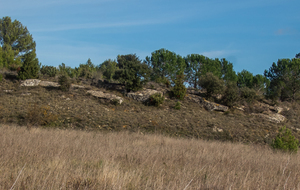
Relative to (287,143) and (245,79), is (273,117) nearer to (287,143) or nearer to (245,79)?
(287,143)

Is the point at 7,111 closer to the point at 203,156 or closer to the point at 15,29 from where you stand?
the point at 203,156

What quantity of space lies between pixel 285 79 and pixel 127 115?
34078mm

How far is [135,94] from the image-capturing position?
24078 millimetres

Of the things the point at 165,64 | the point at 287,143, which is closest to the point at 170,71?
the point at 165,64

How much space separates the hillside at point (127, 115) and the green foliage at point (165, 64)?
12.8 m

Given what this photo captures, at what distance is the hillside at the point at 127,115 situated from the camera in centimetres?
1450

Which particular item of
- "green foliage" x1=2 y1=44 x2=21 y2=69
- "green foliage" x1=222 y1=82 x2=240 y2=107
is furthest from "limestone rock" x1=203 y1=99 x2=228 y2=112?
"green foliage" x1=2 y1=44 x2=21 y2=69

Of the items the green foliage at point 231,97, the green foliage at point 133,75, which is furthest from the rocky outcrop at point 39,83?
the green foliage at point 231,97

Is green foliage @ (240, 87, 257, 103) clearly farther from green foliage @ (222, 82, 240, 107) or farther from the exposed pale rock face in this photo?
the exposed pale rock face

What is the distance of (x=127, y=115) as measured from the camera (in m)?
18.2

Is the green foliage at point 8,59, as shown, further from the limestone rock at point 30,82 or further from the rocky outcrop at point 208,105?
the rocky outcrop at point 208,105

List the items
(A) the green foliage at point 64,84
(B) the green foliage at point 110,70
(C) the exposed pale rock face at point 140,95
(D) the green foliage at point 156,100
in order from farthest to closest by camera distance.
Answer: (B) the green foliage at point 110,70, (C) the exposed pale rock face at point 140,95, (A) the green foliage at point 64,84, (D) the green foliage at point 156,100

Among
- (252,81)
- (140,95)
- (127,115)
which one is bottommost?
(127,115)

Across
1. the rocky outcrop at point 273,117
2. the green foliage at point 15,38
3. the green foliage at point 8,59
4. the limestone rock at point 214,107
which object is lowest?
the rocky outcrop at point 273,117
